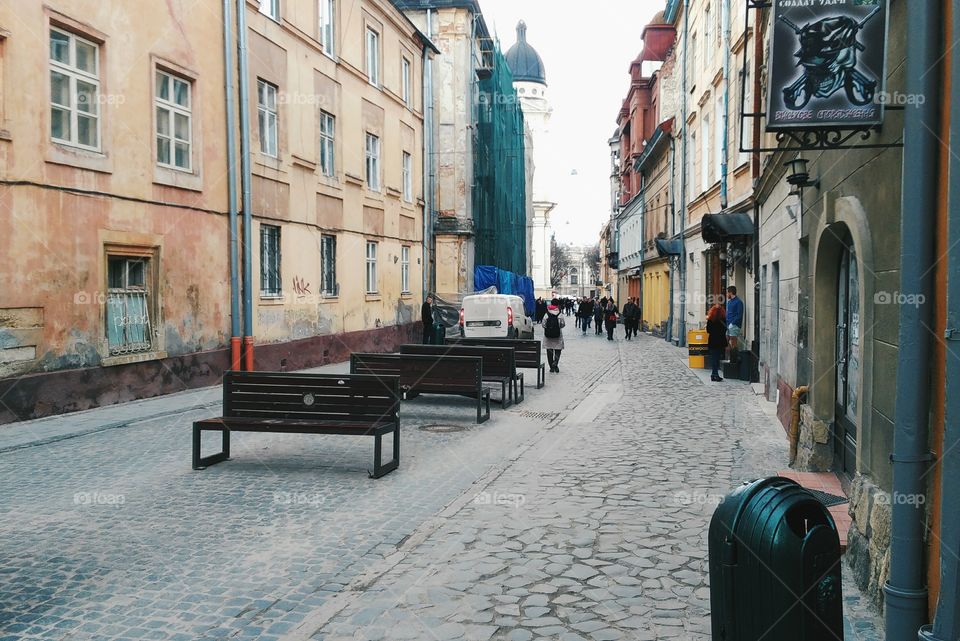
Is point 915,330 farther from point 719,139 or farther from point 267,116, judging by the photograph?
point 719,139

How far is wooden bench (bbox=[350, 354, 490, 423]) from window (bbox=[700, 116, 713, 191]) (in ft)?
46.1

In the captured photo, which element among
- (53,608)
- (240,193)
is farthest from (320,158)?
(53,608)

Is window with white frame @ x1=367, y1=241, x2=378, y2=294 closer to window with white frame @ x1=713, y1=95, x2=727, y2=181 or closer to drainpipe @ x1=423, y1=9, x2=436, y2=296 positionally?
drainpipe @ x1=423, y1=9, x2=436, y2=296

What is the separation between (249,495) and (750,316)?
14.6 metres

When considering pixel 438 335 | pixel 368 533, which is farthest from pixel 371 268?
pixel 368 533

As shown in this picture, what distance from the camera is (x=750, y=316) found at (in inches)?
754

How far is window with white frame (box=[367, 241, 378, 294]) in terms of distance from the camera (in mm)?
23875

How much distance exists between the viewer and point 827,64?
509cm

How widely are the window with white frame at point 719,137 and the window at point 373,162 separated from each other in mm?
9536

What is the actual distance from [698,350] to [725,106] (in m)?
5.74

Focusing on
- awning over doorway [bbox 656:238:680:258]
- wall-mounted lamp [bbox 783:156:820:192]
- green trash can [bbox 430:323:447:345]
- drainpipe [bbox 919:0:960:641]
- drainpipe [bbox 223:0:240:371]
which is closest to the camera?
drainpipe [bbox 919:0:960:641]

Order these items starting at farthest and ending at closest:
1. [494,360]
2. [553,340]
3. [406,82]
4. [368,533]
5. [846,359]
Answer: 1. [406,82]
2. [553,340]
3. [494,360]
4. [846,359]
5. [368,533]

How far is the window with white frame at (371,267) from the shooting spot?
2388 centimetres

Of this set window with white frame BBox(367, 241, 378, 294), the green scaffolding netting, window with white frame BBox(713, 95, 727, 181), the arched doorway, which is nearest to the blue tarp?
the green scaffolding netting
